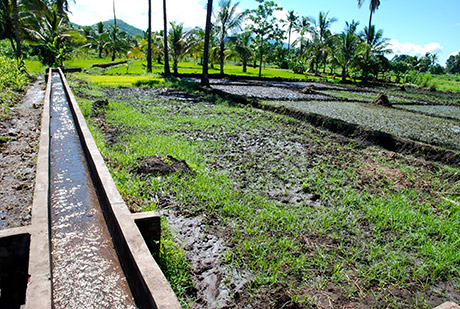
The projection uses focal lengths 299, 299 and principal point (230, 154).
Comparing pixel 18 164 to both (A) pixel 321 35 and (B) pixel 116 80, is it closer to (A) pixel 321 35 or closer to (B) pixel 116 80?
(B) pixel 116 80

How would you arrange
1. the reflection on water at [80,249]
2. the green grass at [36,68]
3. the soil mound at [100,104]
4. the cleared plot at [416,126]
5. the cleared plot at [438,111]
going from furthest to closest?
the green grass at [36,68]
the cleared plot at [438,111]
the soil mound at [100,104]
the cleared plot at [416,126]
the reflection on water at [80,249]

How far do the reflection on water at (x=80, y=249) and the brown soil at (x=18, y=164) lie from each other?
29 centimetres

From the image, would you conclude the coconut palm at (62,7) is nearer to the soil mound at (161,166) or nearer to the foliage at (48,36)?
the foliage at (48,36)

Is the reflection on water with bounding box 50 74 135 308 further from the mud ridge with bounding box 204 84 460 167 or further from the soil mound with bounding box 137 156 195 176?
the mud ridge with bounding box 204 84 460 167

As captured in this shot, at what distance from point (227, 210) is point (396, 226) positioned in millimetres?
2052

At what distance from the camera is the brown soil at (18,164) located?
11.1ft

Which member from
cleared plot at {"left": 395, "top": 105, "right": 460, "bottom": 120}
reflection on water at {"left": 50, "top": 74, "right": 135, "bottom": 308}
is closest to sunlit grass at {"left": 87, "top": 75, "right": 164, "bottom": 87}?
reflection on water at {"left": 50, "top": 74, "right": 135, "bottom": 308}

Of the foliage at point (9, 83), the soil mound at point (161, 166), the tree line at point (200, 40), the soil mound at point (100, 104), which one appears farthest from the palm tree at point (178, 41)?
the soil mound at point (161, 166)

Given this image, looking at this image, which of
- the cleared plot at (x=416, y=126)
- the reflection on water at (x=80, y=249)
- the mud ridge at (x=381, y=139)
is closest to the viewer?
the reflection on water at (x=80, y=249)

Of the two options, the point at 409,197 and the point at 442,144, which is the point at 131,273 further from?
the point at 442,144

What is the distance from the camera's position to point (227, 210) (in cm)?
372

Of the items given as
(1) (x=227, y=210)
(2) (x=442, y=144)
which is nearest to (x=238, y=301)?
(1) (x=227, y=210)

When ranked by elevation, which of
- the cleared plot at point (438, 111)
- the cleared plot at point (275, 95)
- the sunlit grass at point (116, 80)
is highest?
the sunlit grass at point (116, 80)

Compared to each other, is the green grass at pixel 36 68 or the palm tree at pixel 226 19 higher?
the palm tree at pixel 226 19
